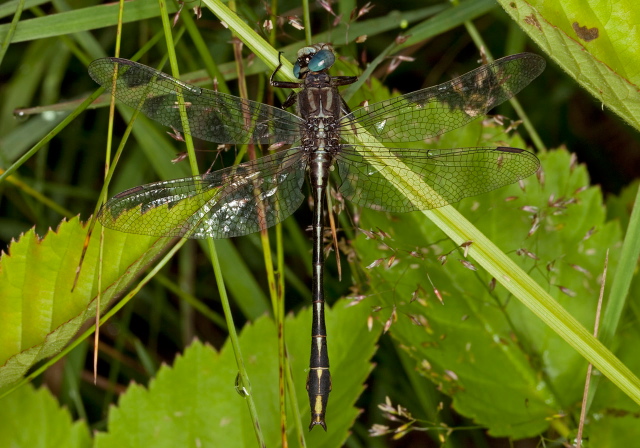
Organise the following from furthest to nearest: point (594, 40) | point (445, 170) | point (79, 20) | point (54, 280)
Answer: point (79, 20) → point (445, 170) → point (54, 280) → point (594, 40)

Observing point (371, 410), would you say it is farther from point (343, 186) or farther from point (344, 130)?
point (344, 130)

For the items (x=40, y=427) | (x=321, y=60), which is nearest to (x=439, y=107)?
(x=321, y=60)

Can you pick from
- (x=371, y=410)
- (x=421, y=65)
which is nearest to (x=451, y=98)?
(x=421, y=65)

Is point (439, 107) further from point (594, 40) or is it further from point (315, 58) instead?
point (594, 40)

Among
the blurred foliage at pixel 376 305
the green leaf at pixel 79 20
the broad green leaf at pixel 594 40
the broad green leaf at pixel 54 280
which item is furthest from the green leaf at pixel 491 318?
the green leaf at pixel 79 20

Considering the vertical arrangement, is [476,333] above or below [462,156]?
below

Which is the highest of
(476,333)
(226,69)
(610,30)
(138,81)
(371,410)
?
(226,69)
